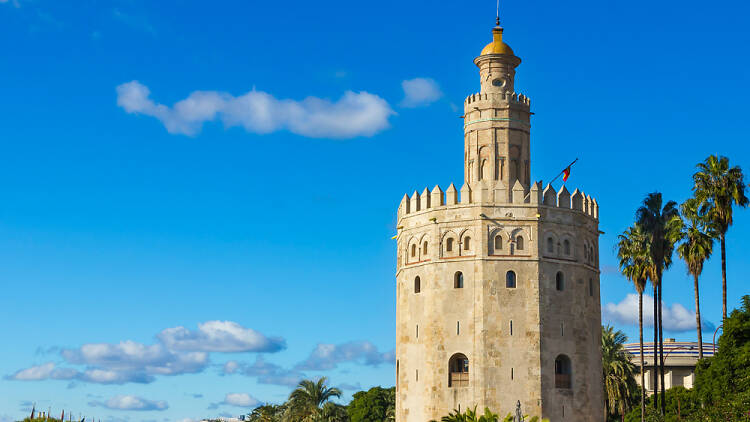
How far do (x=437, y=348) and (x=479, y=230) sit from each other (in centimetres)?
655

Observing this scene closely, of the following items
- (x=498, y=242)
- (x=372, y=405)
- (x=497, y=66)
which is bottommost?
(x=372, y=405)

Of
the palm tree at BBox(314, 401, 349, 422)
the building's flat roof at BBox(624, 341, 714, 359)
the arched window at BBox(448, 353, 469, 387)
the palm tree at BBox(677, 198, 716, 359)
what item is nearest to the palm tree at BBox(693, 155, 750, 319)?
the palm tree at BBox(677, 198, 716, 359)

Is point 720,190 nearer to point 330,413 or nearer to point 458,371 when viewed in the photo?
point 458,371

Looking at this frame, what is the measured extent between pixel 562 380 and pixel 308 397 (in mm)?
22319

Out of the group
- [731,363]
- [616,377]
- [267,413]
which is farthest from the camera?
[267,413]

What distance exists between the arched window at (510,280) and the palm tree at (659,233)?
31.1ft

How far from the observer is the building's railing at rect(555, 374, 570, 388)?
164 ft

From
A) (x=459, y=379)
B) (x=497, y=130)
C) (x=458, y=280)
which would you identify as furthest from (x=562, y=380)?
(x=497, y=130)

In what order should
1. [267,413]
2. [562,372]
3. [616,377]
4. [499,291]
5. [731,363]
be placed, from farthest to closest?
[267,413] → [616,377] → [562,372] → [499,291] → [731,363]

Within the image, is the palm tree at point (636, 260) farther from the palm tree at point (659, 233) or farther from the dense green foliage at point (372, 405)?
the dense green foliage at point (372, 405)

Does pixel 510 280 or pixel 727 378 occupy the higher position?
pixel 510 280

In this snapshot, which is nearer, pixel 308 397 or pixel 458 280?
pixel 458 280

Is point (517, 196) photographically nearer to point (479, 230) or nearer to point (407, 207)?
point (479, 230)

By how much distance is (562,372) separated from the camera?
167 ft
